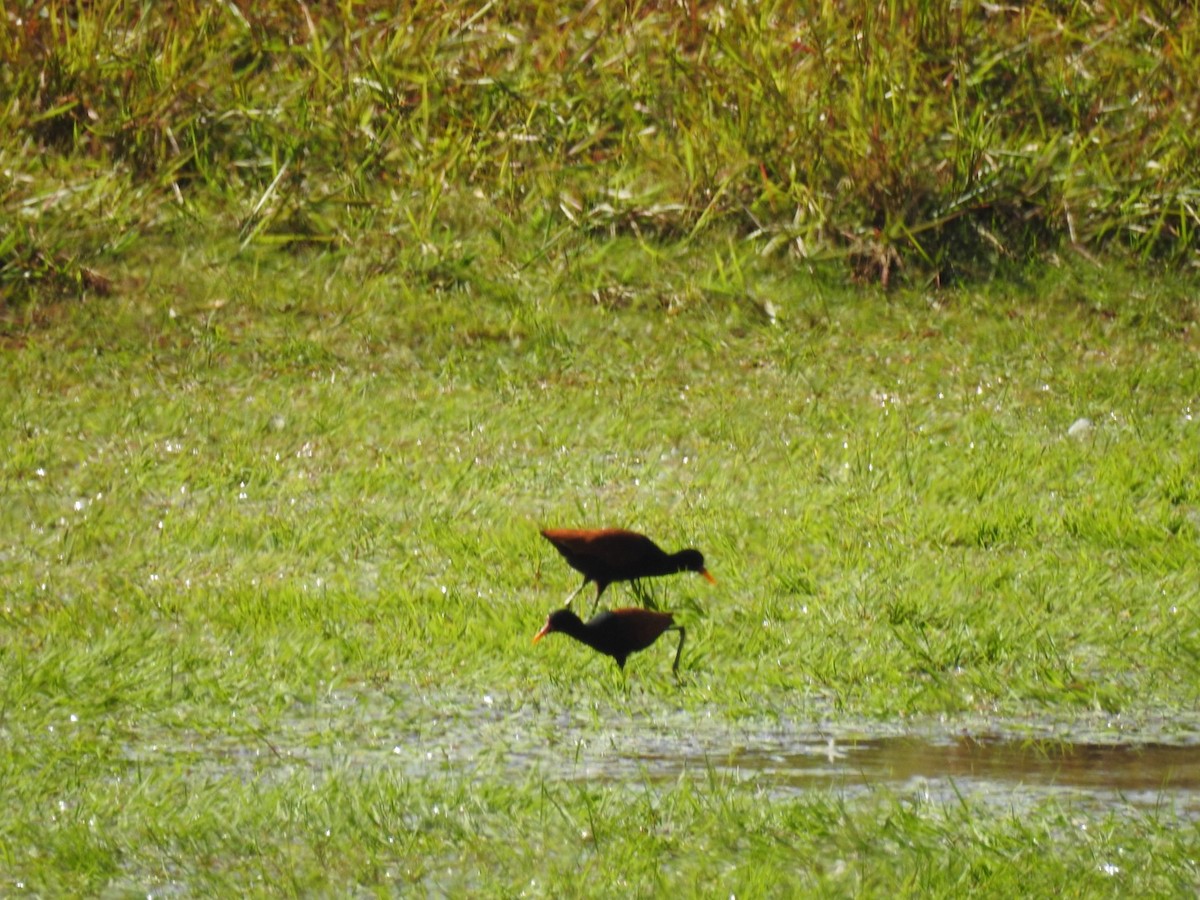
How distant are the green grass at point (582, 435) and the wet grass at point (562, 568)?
17 millimetres

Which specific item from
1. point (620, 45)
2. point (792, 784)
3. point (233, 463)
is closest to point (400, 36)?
point (620, 45)

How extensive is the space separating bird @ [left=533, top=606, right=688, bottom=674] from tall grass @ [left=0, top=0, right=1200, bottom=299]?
3.73m

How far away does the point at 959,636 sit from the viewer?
181 inches

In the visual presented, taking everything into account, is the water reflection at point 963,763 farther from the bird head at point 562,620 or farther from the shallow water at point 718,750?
the bird head at point 562,620

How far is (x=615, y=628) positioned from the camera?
13.6ft

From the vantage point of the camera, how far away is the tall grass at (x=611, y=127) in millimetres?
7750

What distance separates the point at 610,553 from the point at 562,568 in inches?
34.1

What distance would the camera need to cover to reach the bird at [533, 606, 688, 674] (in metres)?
4.14

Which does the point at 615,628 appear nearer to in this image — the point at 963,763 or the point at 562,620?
the point at 562,620

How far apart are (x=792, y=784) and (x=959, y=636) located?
3.47ft

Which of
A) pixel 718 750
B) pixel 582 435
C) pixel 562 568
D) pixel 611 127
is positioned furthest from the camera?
pixel 611 127

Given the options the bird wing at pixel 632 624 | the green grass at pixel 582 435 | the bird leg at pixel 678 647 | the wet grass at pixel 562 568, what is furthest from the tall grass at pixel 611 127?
the bird wing at pixel 632 624

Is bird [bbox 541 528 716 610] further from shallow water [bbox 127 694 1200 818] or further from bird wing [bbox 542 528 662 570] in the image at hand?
shallow water [bbox 127 694 1200 818]

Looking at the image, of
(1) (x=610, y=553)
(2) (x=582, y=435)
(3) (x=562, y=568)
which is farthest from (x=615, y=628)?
(2) (x=582, y=435)
